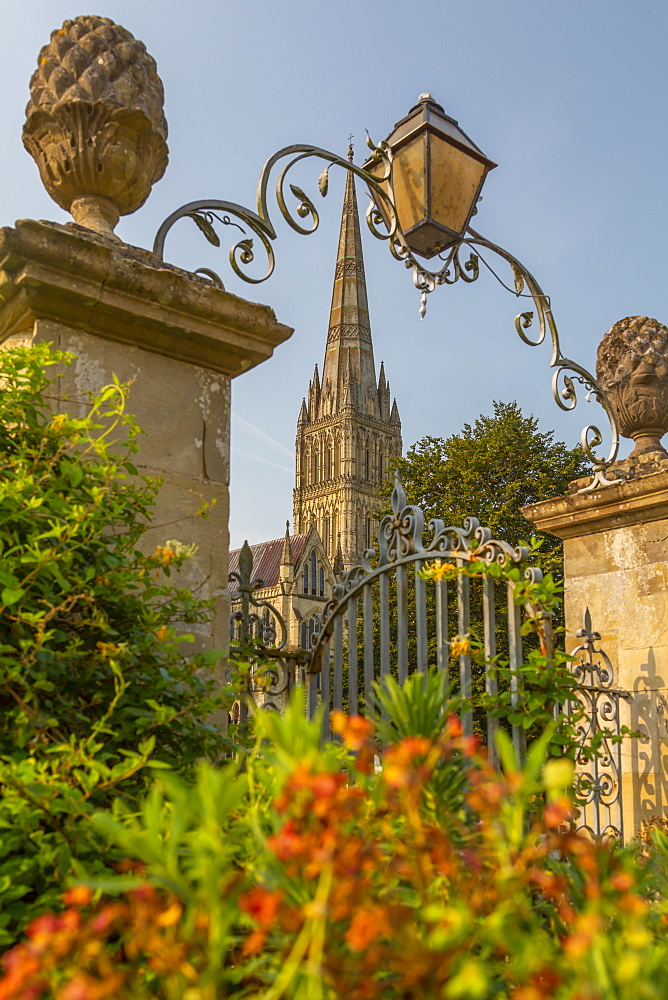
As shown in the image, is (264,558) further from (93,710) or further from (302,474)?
(93,710)

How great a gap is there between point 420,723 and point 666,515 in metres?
3.70

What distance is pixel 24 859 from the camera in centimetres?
154

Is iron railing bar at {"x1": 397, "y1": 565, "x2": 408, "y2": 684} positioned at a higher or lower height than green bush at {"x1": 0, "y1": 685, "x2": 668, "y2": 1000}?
higher

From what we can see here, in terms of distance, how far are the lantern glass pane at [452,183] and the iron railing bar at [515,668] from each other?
2333mm

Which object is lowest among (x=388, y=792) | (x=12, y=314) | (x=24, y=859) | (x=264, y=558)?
(x=24, y=859)

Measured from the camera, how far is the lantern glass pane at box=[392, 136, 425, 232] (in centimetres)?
448

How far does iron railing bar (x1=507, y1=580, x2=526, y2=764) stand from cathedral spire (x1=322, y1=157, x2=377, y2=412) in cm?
7237

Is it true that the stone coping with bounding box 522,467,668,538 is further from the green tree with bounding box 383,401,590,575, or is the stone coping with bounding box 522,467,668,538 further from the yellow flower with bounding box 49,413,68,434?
the green tree with bounding box 383,401,590,575

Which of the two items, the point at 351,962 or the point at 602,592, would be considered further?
the point at 602,592

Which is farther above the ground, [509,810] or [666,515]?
[666,515]

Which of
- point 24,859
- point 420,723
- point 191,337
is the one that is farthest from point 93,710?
point 191,337

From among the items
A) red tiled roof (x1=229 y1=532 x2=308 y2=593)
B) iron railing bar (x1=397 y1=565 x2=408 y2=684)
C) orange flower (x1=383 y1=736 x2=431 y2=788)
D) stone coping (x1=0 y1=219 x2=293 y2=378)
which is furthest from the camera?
red tiled roof (x1=229 y1=532 x2=308 y2=593)

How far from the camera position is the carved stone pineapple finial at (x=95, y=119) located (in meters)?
3.02

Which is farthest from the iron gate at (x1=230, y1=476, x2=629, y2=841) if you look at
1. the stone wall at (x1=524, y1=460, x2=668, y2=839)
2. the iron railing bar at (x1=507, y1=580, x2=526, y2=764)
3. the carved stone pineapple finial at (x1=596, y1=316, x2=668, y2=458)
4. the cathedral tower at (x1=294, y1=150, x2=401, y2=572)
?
the cathedral tower at (x1=294, y1=150, x2=401, y2=572)
